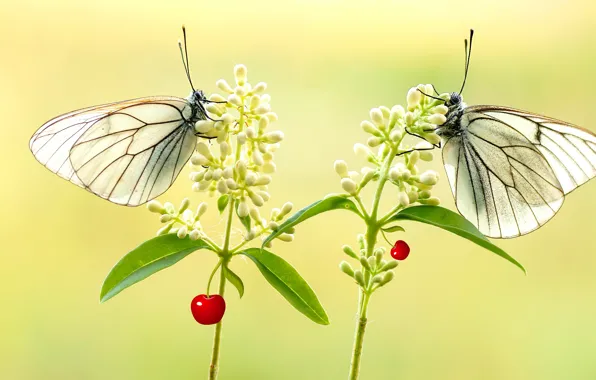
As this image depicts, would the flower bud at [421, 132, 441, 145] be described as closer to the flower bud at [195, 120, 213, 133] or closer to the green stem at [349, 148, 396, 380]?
the green stem at [349, 148, 396, 380]

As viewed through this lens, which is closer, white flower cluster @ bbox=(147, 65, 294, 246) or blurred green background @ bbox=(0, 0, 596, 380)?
white flower cluster @ bbox=(147, 65, 294, 246)

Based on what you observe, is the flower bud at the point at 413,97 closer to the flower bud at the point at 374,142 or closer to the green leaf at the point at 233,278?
the flower bud at the point at 374,142

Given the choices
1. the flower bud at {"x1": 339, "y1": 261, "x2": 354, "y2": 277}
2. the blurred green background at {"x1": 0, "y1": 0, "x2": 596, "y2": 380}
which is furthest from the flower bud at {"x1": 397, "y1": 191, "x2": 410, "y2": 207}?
the blurred green background at {"x1": 0, "y1": 0, "x2": 596, "y2": 380}

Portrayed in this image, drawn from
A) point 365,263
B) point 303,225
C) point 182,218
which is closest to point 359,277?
point 365,263

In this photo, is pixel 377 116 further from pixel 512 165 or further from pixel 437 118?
pixel 512 165

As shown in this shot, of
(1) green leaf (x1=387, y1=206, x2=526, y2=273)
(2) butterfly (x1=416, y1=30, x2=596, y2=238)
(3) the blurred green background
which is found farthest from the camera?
(3) the blurred green background

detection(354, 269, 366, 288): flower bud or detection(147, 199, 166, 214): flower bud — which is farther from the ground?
detection(147, 199, 166, 214): flower bud
